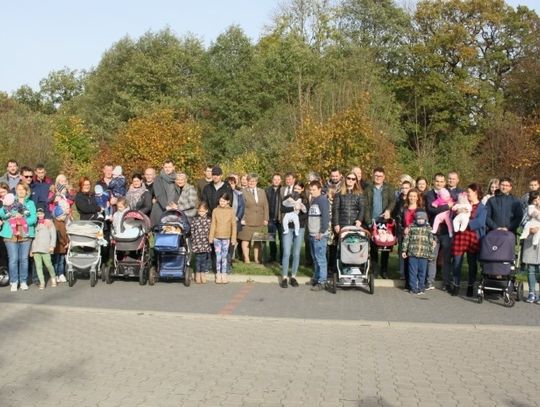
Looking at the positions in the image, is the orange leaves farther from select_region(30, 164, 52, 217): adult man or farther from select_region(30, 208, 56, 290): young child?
select_region(30, 208, 56, 290): young child

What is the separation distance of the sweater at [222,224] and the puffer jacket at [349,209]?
79.1 inches

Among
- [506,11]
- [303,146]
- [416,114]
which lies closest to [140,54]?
[416,114]

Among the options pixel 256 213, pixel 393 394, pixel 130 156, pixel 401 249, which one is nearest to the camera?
pixel 393 394

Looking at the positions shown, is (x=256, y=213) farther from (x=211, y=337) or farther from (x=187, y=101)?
(x=187, y=101)

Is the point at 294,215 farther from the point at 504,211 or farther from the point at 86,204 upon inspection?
the point at 86,204

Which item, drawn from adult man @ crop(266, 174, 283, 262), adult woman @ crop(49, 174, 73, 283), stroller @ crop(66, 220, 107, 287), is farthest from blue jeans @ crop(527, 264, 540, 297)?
adult woman @ crop(49, 174, 73, 283)

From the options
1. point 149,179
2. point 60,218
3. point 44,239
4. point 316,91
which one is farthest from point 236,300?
point 316,91

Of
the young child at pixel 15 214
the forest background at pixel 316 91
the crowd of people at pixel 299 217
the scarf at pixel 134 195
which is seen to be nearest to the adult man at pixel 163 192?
the crowd of people at pixel 299 217

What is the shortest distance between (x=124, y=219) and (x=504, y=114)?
39.0m

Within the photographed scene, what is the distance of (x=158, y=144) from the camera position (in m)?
43.2

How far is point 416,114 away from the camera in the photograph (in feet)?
159

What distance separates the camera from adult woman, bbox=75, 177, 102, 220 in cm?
1321

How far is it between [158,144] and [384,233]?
32.4 metres

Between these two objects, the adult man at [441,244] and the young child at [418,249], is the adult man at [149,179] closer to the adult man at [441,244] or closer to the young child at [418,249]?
the young child at [418,249]
